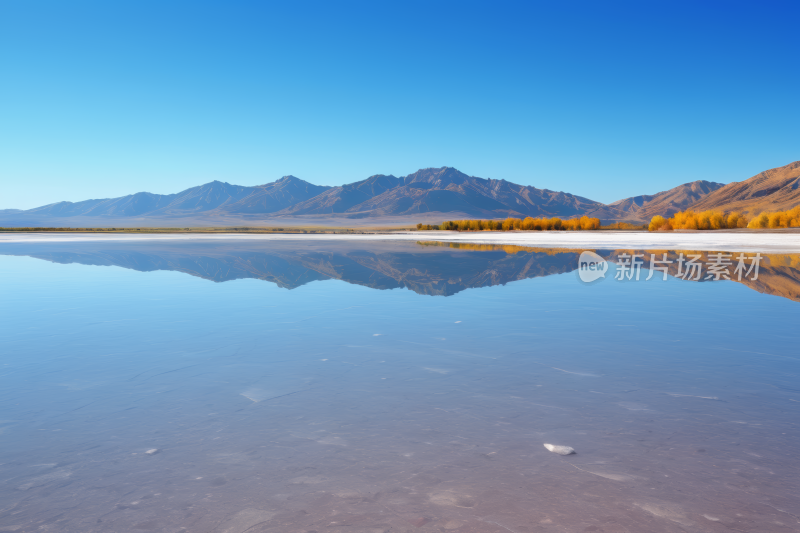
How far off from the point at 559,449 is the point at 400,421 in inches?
50.5

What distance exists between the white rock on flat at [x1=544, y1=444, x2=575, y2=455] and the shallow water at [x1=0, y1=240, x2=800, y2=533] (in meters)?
0.06

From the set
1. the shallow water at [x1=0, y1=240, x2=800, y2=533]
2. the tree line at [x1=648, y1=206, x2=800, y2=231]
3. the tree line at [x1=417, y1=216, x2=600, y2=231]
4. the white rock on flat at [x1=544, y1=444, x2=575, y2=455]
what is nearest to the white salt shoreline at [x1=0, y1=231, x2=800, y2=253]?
the tree line at [x1=648, y1=206, x2=800, y2=231]

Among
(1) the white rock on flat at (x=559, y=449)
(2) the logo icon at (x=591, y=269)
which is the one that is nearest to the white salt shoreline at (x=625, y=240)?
(2) the logo icon at (x=591, y=269)

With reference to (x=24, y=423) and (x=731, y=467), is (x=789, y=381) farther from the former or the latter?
(x=24, y=423)

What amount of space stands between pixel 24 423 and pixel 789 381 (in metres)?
7.23

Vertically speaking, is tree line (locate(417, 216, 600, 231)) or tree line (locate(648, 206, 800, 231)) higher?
tree line (locate(648, 206, 800, 231))

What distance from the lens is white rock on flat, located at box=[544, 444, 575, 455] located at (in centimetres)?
374

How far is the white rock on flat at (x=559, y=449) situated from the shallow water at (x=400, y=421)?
55mm

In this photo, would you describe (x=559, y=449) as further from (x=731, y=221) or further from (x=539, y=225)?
(x=539, y=225)

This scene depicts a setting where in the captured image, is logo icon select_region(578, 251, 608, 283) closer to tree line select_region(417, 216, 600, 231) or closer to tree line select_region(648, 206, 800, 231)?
tree line select_region(648, 206, 800, 231)

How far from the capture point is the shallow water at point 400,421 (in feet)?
9.92

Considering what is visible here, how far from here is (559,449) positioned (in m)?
3.79

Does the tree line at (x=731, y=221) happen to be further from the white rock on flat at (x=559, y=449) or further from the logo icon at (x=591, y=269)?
the white rock on flat at (x=559, y=449)

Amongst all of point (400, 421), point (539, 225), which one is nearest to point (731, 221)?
point (539, 225)
